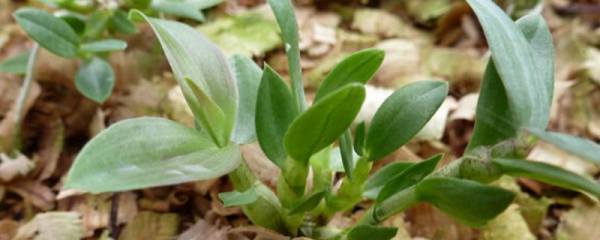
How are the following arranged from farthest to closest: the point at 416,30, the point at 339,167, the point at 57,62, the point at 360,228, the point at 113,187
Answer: the point at 416,30, the point at 57,62, the point at 339,167, the point at 360,228, the point at 113,187

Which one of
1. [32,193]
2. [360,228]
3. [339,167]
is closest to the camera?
[360,228]

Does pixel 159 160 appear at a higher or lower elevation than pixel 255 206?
higher

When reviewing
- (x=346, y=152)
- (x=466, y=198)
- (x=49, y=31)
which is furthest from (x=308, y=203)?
(x=49, y=31)

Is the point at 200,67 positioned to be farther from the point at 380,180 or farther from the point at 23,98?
the point at 23,98

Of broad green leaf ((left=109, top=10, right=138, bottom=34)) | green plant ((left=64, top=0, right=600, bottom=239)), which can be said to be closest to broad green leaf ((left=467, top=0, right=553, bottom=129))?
green plant ((left=64, top=0, right=600, bottom=239))

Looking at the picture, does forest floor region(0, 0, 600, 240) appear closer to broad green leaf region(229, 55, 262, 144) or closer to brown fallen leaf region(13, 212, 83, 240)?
brown fallen leaf region(13, 212, 83, 240)

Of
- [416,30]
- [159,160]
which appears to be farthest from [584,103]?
[159,160]

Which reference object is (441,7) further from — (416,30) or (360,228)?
(360,228)
